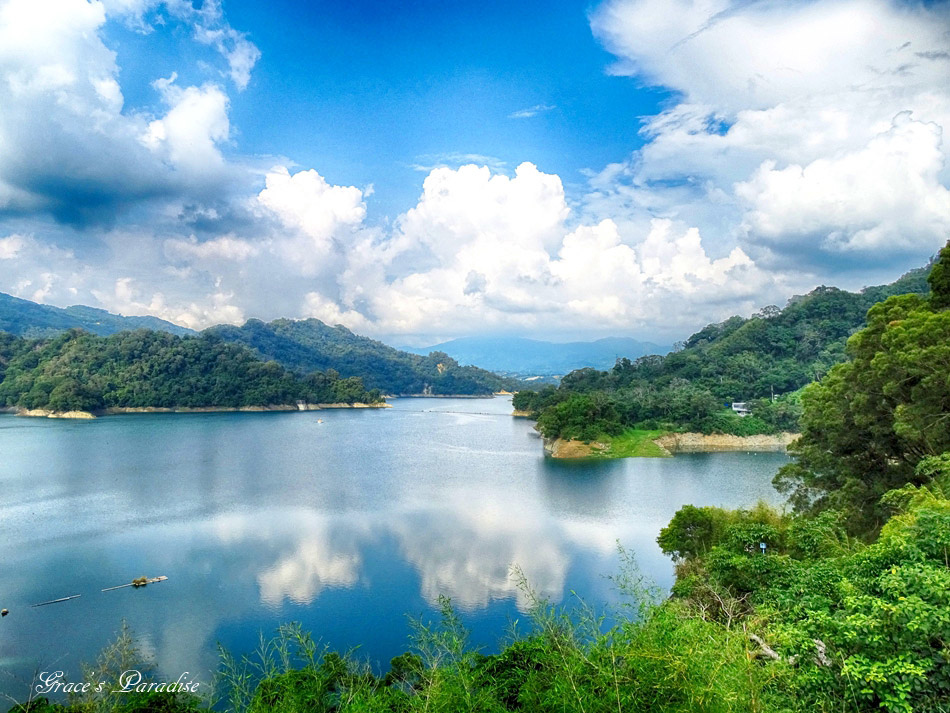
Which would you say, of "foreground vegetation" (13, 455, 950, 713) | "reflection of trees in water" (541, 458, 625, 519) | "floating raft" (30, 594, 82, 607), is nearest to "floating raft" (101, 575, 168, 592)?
"floating raft" (30, 594, 82, 607)

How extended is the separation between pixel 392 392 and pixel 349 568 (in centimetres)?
9724

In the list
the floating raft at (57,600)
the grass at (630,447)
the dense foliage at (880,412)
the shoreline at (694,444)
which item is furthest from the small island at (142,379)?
the dense foliage at (880,412)

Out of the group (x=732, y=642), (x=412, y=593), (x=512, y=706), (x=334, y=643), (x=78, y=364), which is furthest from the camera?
(x=78, y=364)

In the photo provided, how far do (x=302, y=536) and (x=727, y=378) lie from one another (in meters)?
46.6

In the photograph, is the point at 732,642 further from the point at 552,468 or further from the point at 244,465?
the point at 244,465

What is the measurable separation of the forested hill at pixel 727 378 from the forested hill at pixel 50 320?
8110cm

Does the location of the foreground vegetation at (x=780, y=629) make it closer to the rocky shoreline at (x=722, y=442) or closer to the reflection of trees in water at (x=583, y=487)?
the reflection of trees in water at (x=583, y=487)

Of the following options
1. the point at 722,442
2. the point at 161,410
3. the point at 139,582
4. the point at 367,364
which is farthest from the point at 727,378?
the point at 367,364

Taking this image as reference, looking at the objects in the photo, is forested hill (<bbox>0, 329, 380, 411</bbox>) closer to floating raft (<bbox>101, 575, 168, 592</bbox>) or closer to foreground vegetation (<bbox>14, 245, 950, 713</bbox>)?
floating raft (<bbox>101, 575, 168, 592</bbox>)

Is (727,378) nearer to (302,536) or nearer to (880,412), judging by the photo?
(880,412)

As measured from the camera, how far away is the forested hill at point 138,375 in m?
58.9

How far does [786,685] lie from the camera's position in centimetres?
420

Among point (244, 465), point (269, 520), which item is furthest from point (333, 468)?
point (269, 520)

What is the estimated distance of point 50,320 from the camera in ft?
440
